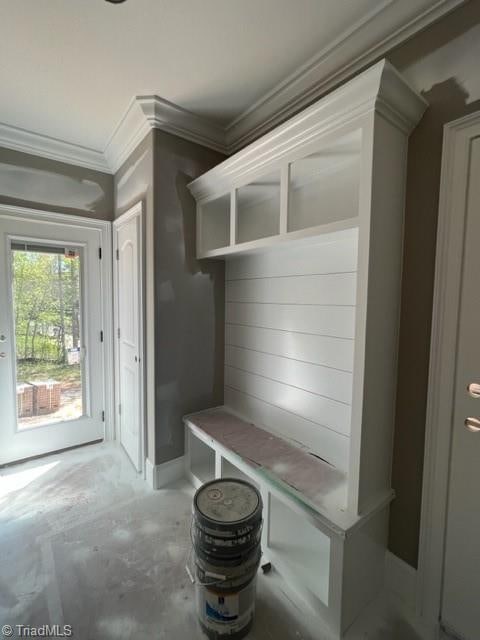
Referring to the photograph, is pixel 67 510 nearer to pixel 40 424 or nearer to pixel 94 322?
pixel 40 424

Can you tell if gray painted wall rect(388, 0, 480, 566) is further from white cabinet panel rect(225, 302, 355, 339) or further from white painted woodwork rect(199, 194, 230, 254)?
white painted woodwork rect(199, 194, 230, 254)

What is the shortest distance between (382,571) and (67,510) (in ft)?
6.23

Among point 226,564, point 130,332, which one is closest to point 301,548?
point 226,564

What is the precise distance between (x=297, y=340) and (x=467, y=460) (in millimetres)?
973

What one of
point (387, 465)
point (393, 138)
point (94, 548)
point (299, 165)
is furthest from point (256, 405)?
point (393, 138)

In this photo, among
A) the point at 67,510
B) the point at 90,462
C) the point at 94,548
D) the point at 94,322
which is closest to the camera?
the point at 94,548

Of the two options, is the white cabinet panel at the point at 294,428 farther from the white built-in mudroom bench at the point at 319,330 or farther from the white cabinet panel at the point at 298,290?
the white cabinet panel at the point at 298,290

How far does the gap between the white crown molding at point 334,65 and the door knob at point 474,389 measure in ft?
4.87

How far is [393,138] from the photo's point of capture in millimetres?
1272

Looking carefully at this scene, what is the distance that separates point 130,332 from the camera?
2.48 metres

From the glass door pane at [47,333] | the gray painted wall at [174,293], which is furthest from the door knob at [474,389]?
the glass door pane at [47,333]

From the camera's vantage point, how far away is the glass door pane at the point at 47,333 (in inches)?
98.2

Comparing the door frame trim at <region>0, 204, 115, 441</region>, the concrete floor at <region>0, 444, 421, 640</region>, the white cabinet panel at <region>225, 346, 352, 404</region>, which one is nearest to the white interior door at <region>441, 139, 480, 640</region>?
the concrete floor at <region>0, 444, 421, 640</region>

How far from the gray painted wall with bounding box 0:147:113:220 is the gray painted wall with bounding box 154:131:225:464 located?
0.98 meters
